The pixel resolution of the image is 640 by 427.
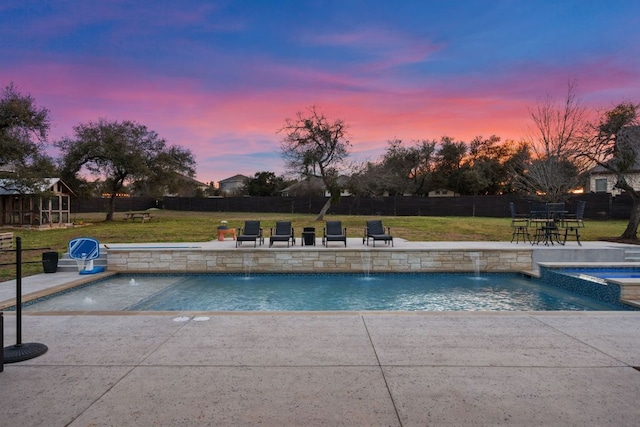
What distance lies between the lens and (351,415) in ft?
8.66

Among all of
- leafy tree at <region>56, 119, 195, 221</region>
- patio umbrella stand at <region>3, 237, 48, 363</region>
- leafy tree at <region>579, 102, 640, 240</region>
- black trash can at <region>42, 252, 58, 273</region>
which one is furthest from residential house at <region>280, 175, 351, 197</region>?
patio umbrella stand at <region>3, 237, 48, 363</region>

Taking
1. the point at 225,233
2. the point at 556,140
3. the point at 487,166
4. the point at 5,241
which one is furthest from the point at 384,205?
the point at 5,241

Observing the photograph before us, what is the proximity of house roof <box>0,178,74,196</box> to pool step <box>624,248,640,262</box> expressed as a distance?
2303 centimetres

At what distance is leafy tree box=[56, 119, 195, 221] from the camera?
23891mm

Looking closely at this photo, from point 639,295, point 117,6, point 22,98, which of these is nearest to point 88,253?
point 117,6

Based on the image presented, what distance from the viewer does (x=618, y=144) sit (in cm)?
1278

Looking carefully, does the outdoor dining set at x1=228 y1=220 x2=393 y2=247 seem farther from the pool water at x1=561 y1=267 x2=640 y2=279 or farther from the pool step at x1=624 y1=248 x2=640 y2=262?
the pool step at x1=624 y1=248 x2=640 y2=262

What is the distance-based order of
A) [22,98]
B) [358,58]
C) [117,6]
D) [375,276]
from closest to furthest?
[375,276], [117,6], [358,58], [22,98]

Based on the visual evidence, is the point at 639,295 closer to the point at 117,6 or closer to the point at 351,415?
the point at 351,415

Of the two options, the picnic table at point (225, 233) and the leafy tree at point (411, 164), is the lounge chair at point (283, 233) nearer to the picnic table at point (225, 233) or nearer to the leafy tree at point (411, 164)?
the picnic table at point (225, 233)

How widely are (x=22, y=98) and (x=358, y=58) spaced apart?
1567 centimetres

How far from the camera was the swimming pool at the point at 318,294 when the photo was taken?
23.2 ft

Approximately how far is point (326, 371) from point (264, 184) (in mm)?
47617

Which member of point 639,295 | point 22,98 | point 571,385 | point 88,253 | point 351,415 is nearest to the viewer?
point 351,415
